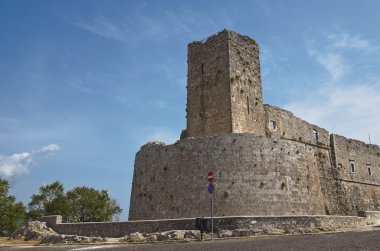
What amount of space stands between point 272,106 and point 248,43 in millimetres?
5203

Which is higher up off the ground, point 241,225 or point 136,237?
point 241,225

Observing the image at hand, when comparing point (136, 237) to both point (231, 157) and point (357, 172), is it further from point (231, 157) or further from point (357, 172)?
point (357, 172)

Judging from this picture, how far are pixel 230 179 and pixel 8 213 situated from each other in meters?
29.9

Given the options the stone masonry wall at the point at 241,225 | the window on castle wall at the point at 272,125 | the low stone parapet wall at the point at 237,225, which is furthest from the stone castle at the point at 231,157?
the stone masonry wall at the point at 241,225

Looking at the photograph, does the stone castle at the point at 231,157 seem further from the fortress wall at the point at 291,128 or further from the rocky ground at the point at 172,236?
the rocky ground at the point at 172,236

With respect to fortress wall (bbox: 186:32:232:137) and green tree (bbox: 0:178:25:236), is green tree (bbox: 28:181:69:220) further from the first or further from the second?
fortress wall (bbox: 186:32:232:137)

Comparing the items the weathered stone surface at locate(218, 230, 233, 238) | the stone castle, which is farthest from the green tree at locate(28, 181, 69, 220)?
the weathered stone surface at locate(218, 230, 233, 238)

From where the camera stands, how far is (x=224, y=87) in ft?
88.6

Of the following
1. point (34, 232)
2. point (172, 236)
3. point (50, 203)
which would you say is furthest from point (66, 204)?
point (172, 236)

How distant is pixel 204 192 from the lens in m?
22.9

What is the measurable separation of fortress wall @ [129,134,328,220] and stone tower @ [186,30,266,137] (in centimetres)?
290

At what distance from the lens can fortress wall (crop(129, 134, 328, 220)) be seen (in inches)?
890

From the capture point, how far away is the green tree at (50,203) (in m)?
46.1

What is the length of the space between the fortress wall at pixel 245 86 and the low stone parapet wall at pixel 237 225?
31.3 ft
